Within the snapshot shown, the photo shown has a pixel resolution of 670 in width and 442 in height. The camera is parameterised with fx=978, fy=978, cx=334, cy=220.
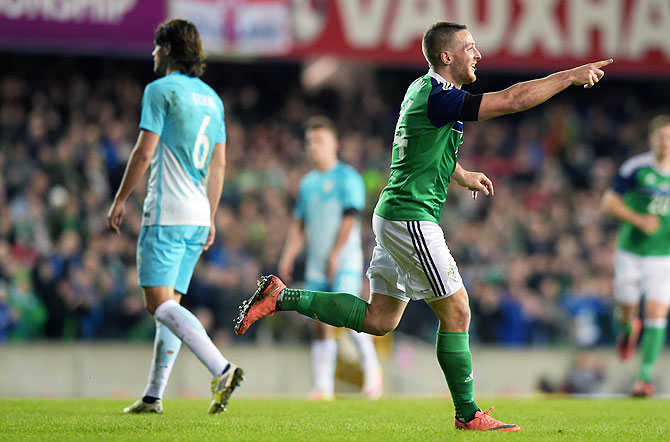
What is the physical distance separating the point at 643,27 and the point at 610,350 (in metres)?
6.57

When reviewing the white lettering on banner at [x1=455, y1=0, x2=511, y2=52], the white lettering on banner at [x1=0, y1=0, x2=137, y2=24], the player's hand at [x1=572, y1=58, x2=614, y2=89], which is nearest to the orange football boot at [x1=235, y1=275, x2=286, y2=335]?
the player's hand at [x1=572, y1=58, x2=614, y2=89]

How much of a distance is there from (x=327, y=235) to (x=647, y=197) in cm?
323

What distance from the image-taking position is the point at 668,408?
7.82 metres

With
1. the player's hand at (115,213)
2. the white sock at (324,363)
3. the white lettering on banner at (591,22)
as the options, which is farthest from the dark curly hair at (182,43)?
the white lettering on banner at (591,22)

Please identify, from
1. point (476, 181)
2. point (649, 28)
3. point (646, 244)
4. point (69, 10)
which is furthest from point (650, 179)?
point (69, 10)

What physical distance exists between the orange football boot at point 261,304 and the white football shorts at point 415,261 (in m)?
0.62

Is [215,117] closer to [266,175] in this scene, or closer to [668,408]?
[668,408]

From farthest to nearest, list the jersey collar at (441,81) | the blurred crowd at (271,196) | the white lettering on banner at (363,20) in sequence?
the white lettering on banner at (363,20), the blurred crowd at (271,196), the jersey collar at (441,81)

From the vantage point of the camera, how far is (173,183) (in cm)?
616

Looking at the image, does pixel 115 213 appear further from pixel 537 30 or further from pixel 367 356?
pixel 537 30

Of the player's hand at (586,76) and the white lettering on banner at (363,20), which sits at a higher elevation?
the white lettering on banner at (363,20)

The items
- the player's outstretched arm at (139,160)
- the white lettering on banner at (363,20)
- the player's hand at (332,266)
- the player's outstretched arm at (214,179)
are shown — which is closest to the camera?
the player's outstretched arm at (139,160)

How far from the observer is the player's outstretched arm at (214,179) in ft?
21.2

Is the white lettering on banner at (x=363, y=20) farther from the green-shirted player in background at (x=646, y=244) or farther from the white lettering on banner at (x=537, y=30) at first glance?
the green-shirted player in background at (x=646, y=244)
